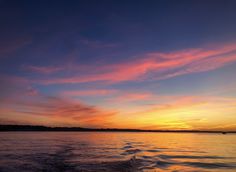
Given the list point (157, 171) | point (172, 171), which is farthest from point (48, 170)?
point (172, 171)

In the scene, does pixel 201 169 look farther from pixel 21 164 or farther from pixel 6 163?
pixel 6 163

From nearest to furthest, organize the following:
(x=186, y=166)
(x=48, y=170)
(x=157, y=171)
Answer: (x=48, y=170) → (x=157, y=171) → (x=186, y=166)

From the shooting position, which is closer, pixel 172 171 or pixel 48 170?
pixel 48 170

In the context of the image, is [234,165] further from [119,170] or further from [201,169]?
[119,170]

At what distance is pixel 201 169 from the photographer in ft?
78.3

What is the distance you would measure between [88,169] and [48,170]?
3329 mm

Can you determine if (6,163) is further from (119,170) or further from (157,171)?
(157,171)

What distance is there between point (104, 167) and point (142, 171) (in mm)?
3488

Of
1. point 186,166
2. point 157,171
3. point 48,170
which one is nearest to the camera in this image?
point 48,170

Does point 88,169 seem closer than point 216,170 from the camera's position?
Yes

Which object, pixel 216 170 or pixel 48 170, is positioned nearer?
pixel 48 170

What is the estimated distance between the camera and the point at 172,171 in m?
22.8

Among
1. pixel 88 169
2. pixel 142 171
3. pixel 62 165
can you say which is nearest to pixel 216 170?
pixel 142 171

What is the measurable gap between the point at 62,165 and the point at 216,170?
47.4 ft
